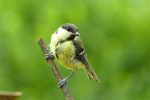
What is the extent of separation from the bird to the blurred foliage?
319cm

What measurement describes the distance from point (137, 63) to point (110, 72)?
0.35 metres

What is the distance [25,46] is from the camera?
26.2 feet

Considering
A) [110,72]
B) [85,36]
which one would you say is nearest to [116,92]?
[110,72]

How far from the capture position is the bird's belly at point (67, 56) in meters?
4.51

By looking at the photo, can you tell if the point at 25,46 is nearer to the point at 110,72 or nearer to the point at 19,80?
the point at 19,80

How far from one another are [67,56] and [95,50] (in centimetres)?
349

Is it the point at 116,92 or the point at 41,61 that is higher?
the point at 41,61

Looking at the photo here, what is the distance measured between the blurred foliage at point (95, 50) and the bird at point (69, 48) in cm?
319

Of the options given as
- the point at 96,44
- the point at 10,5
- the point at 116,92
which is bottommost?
the point at 116,92

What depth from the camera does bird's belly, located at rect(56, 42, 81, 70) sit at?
451 centimetres

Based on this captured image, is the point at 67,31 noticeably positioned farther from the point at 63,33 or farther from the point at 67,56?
the point at 67,56

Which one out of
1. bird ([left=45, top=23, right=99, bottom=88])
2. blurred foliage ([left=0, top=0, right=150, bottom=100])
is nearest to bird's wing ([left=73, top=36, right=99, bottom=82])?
bird ([left=45, top=23, right=99, bottom=88])

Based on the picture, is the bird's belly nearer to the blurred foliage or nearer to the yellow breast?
the yellow breast

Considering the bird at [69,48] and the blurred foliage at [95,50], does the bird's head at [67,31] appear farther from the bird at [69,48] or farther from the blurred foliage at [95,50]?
the blurred foliage at [95,50]
